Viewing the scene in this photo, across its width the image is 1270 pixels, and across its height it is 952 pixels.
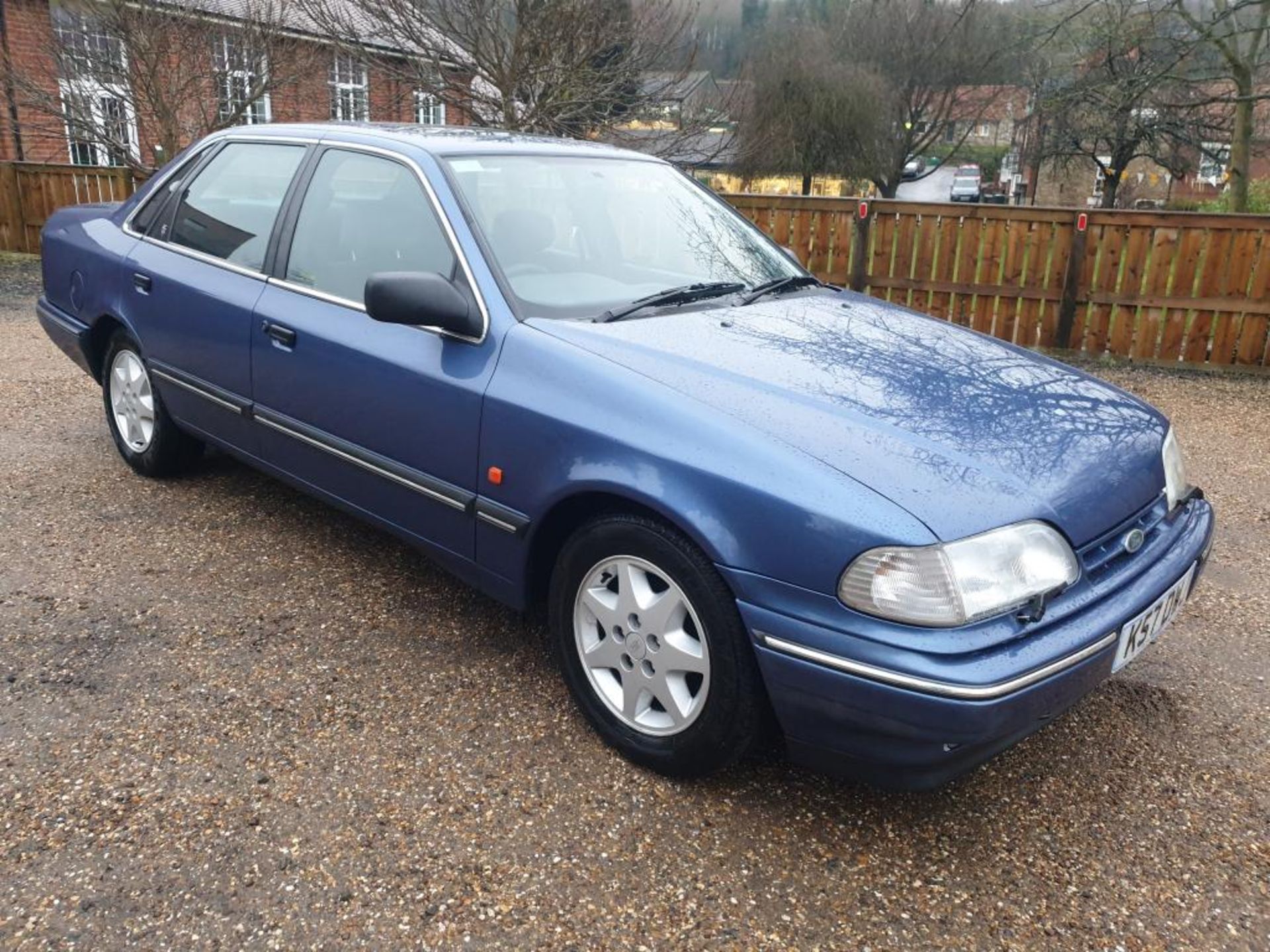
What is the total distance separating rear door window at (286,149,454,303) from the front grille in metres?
2.03

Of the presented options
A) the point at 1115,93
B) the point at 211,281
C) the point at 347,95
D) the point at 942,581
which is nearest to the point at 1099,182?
the point at 1115,93

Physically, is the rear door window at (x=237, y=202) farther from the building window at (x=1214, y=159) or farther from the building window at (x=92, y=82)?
the building window at (x=1214, y=159)

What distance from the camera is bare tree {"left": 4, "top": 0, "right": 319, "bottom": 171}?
13242mm

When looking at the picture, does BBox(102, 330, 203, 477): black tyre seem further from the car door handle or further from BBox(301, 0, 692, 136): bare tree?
BBox(301, 0, 692, 136): bare tree

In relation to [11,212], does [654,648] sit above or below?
below

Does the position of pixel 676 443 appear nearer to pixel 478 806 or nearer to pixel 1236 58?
pixel 478 806

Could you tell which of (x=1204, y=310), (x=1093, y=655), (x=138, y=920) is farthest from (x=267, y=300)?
(x=1204, y=310)

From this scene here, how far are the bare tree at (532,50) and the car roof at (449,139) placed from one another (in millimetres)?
6613

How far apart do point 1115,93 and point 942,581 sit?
18.4m

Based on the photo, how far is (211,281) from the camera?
13.2 feet

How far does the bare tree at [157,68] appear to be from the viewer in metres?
13.2

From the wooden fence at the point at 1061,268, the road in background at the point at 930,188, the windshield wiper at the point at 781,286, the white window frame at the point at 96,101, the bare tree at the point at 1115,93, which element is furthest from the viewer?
the road in background at the point at 930,188

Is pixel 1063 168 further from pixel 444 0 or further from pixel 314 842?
pixel 314 842

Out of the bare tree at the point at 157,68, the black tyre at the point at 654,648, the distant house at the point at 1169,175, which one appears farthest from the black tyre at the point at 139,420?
the distant house at the point at 1169,175
